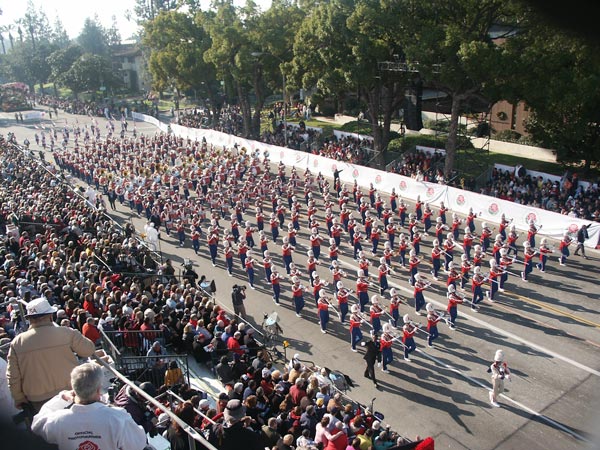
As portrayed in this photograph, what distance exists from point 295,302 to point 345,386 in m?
4.95

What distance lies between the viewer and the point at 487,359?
44.4 ft

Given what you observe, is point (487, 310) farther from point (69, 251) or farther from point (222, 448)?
point (69, 251)

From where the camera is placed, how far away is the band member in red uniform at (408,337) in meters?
13.3

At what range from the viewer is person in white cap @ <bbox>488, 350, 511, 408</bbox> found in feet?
37.6

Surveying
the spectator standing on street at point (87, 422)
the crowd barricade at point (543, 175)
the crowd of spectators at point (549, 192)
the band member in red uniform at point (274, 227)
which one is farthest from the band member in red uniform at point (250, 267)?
the crowd barricade at point (543, 175)

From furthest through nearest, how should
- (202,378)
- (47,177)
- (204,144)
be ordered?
(204,144) → (47,177) → (202,378)

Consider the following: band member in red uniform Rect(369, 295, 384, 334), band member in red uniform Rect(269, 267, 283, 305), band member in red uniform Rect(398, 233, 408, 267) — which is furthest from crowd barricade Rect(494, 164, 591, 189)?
band member in red uniform Rect(269, 267, 283, 305)

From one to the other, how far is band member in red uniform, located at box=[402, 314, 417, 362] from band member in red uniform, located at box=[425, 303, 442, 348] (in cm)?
60

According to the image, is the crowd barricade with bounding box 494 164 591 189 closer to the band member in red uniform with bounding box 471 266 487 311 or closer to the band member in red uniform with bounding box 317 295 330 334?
the band member in red uniform with bounding box 471 266 487 311

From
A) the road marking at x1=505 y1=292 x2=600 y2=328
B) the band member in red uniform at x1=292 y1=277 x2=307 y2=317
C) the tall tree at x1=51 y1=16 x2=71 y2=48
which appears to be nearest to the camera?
the road marking at x1=505 y1=292 x2=600 y2=328

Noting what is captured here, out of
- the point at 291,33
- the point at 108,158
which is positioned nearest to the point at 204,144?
the point at 108,158

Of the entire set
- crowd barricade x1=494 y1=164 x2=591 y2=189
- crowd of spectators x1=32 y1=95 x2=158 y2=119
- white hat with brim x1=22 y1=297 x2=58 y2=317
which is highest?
white hat with brim x1=22 y1=297 x2=58 y2=317

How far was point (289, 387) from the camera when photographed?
32.3 ft

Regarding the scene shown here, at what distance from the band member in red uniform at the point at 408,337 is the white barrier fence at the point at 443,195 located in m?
10.2
